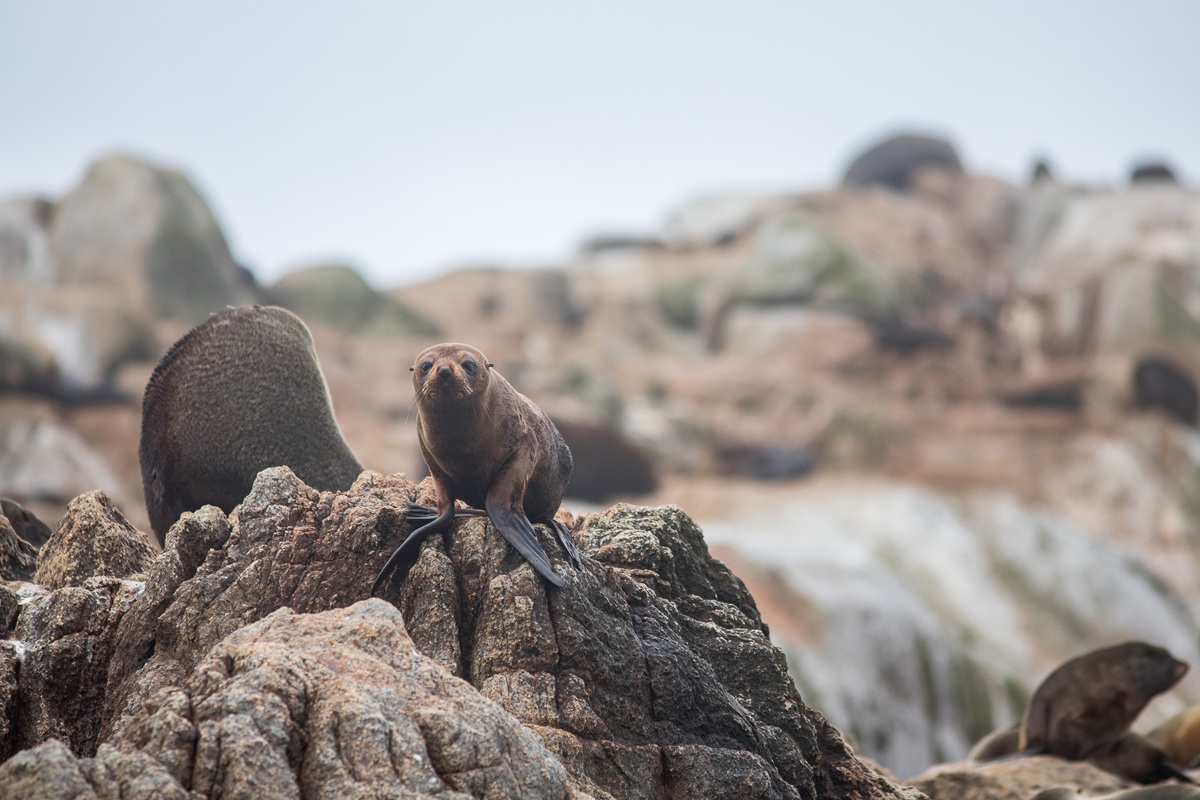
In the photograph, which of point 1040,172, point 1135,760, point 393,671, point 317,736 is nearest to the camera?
point 317,736

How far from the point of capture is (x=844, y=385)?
33406 mm

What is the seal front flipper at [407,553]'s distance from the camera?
619cm

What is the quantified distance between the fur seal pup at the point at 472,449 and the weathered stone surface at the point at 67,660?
1357mm

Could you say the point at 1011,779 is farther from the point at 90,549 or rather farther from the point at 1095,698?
the point at 90,549

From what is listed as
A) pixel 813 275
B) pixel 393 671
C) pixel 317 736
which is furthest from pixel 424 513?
pixel 813 275

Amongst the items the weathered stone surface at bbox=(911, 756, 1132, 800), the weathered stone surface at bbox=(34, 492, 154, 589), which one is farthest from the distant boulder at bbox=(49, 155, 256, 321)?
the weathered stone surface at bbox=(911, 756, 1132, 800)

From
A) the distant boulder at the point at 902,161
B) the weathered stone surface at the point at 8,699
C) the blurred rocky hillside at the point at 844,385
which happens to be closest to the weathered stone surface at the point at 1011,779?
the weathered stone surface at the point at 8,699

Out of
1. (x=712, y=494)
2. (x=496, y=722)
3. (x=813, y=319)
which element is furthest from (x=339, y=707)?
(x=813, y=319)

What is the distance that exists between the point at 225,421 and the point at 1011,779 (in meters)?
6.05

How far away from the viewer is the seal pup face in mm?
6262

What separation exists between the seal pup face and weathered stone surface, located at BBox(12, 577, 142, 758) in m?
1.82

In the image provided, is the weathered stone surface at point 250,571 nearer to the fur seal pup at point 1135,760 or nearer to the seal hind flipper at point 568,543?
the seal hind flipper at point 568,543

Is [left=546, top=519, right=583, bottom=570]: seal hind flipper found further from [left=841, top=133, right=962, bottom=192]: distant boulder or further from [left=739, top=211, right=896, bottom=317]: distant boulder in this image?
[left=841, top=133, right=962, bottom=192]: distant boulder

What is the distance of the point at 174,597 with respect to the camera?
615cm
